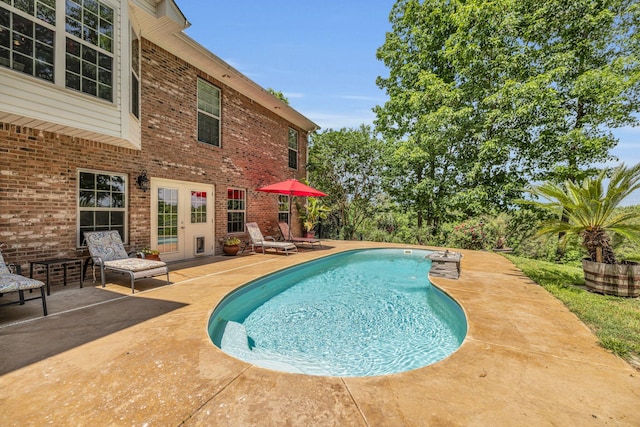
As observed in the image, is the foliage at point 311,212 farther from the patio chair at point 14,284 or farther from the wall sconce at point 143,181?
the patio chair at point 14,284

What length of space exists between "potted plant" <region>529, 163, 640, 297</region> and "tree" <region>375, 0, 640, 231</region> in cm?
718

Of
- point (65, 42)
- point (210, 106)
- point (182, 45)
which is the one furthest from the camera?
point (210, 106)

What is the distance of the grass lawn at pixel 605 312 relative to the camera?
323 cm

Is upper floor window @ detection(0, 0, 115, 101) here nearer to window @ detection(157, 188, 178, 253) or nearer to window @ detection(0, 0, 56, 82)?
window @ detection(0, 0, 56, 82)

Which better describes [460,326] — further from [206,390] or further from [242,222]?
[242,222]

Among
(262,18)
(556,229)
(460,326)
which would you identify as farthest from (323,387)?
(262,18)

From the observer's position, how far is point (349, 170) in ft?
50.9

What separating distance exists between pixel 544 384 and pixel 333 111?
1849 centimetres

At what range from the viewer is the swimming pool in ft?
11.8

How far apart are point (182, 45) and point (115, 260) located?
19.6 feet

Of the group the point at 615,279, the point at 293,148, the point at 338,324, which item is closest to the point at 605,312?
the point at 615,279

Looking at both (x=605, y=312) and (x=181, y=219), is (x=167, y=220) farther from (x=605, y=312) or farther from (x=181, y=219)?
(x=605, y=312)

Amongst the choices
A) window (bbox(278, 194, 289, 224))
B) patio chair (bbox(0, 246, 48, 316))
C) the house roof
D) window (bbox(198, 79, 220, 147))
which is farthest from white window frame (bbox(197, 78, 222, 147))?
patio chair (bbox(0, 246, 48, 316))

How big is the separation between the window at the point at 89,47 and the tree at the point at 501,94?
39.4 feet
